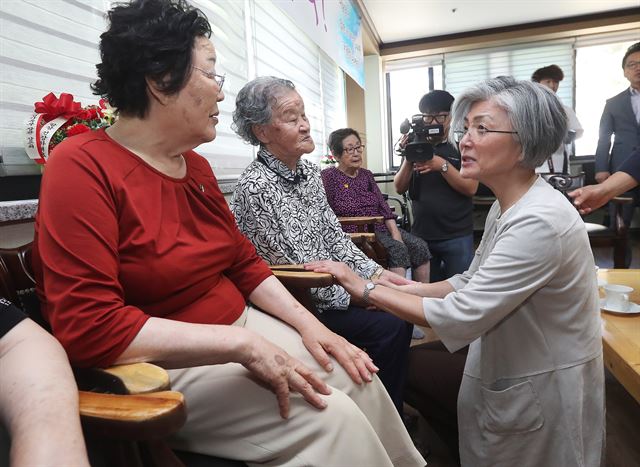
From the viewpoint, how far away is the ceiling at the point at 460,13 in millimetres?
4809

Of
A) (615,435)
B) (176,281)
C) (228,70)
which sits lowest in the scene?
(615,435)

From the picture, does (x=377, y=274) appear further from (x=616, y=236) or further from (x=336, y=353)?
(x=616, y=236)

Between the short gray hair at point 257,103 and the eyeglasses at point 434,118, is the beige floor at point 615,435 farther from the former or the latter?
the eyeglasses at point 434,118

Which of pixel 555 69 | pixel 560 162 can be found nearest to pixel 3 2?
pixel 560 162

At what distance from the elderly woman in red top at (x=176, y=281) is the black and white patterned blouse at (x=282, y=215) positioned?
14.4 inches

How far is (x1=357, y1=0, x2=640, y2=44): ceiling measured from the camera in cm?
481

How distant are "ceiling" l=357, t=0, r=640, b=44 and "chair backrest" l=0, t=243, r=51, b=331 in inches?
181

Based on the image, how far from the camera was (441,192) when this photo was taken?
8.09 ft

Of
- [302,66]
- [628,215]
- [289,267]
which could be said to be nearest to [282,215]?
[289,267]

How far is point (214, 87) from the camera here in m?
0.96

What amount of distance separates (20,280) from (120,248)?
309mm

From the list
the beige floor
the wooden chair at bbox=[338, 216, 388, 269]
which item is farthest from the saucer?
the wooden chair at bbox=[338, 216, 388, 269]

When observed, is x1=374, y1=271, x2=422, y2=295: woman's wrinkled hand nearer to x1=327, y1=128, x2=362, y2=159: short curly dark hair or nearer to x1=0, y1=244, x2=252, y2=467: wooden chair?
x1=0, y1=244, x2=252, y2=467: wooden chair

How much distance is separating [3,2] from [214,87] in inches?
28.7
